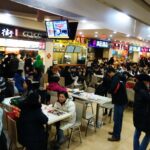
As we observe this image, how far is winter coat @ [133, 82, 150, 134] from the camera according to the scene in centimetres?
358

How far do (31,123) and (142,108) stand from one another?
184 centimetres

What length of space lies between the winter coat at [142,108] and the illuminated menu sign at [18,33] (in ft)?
23.8

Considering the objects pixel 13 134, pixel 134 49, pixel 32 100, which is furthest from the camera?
pixel 134 49

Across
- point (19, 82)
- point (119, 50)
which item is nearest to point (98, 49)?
point (119, 50)

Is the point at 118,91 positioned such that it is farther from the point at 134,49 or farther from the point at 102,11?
the point at 134,49

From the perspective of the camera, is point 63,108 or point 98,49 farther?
point 98,49

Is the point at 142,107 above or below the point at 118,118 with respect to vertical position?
above

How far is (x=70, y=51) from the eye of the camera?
533 inches

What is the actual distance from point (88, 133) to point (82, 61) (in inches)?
388

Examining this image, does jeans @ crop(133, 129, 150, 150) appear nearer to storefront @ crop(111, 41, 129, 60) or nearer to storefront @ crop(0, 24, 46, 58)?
storefront @ crop(0, 24, 46, 58)

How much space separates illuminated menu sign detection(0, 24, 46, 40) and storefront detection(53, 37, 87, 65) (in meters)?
1.43

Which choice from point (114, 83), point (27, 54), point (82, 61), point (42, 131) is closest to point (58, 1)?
point (114, 83)

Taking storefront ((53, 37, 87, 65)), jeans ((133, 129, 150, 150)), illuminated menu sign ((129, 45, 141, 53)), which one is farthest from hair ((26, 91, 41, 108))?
illuminated menu sign ((129, 45, 141, 53))

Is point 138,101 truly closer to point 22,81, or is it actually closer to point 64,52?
point 22,81
